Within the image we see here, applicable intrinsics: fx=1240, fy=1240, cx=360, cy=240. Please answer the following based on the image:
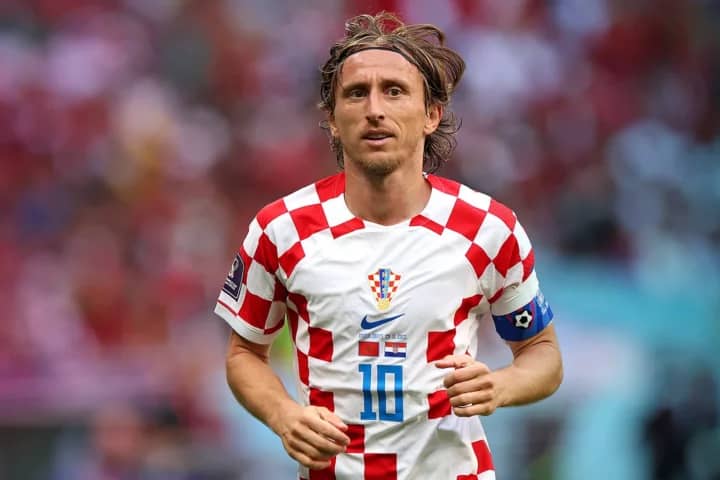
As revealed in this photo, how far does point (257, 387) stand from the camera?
3.81 meters

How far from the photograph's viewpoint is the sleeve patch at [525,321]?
388cm

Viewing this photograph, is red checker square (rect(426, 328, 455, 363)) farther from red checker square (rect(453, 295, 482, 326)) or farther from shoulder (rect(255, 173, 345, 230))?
shoulder (rect(255, 173, 345, 230))

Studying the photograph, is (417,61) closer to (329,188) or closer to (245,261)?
(329,188)

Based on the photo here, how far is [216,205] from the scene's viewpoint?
30.8 feet

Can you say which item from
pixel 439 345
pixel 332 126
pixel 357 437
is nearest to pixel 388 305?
pixel 439 345

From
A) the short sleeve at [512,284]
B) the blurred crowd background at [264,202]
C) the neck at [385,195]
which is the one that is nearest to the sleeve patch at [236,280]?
the neck at [385,195]

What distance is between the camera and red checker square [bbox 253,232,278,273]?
3814 millimetres

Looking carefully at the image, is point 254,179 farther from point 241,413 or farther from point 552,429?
point 552,429

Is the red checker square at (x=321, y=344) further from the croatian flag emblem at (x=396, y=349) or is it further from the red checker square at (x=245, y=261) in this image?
the red checker square at (x=245, y=261)

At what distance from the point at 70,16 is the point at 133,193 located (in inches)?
69.9

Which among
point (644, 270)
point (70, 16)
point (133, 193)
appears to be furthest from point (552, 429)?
point (70, 16)

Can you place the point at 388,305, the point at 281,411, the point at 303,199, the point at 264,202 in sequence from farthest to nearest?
the point at 264,202, the point at 303,199, the point at 388,305, the point at 281,411

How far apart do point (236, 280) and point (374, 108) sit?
0.73 m

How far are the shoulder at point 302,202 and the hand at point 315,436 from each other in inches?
25.9
